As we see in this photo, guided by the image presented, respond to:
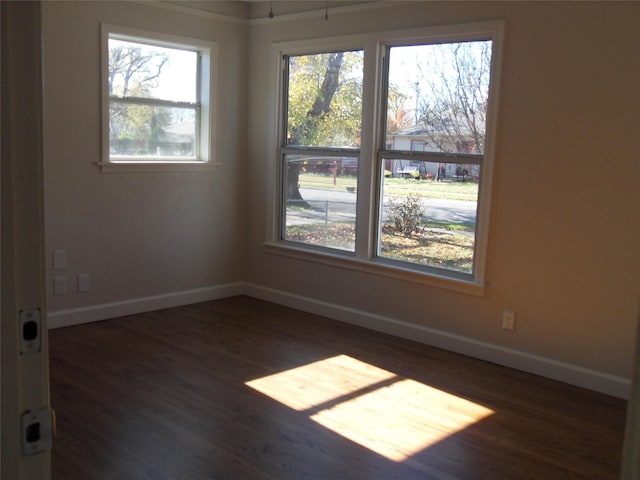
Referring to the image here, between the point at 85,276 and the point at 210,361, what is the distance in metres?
1.35

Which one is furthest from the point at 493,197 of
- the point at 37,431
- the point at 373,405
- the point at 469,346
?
the point at 37,431

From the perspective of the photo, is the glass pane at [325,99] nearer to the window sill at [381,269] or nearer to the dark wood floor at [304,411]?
the window sill at [381,269]

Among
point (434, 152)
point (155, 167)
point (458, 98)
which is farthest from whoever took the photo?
point (155, 167)

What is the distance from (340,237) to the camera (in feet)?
17.6

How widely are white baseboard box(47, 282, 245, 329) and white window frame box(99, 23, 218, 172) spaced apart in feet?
3.42

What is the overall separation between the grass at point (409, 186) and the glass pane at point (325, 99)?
271 mm

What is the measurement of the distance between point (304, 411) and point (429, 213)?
1.85 m

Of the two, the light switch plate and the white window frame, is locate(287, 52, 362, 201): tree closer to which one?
the white window frame

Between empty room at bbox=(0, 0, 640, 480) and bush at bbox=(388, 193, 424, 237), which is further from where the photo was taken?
bush at bbox=(388, 193, 424, 237)

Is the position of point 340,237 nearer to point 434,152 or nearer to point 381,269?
point 381,269

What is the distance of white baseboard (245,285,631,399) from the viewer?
3973mm

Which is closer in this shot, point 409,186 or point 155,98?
point 409,186

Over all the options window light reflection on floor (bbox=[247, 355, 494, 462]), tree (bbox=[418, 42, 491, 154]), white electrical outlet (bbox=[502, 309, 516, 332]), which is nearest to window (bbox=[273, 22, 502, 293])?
tree (bbox=[418, 42, 491, 154])

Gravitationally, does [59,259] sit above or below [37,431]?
below
